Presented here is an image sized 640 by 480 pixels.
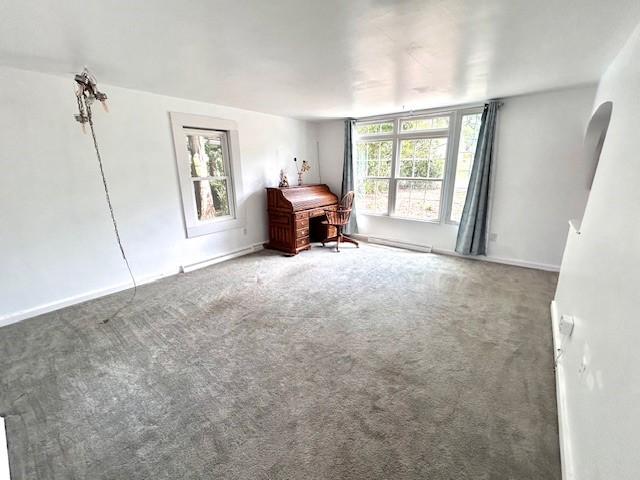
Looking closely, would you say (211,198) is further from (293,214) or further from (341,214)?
(341,214)

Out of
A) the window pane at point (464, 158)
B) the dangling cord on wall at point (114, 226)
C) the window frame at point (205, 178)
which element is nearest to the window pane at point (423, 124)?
the window pane at point (464, 158)

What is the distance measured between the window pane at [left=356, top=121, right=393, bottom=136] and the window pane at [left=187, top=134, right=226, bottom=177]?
2.47 m

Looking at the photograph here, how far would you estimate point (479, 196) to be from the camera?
3.74 metres

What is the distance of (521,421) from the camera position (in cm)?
147

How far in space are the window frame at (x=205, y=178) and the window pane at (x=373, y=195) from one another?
7.37 ft

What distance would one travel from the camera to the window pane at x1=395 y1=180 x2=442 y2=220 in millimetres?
4350

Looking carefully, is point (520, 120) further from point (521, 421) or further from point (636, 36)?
point (521, 421)

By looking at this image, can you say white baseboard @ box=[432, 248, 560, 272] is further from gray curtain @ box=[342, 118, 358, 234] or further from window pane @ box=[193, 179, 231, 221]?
window pane @ box=[193, 179, 231, 221]

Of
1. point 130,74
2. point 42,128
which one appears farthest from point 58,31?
point 42,128

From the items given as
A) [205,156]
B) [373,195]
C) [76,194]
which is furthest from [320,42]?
[373,195]

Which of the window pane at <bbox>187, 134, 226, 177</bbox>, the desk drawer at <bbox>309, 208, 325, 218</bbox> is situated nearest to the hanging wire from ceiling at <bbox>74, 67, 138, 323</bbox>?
the window pane at <bbox>187, 134, 226, 177</bbox>

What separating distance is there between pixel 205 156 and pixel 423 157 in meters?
3.36

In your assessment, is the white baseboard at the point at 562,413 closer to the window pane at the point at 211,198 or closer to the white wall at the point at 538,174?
the white wall at the point at 538,174

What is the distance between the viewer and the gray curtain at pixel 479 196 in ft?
11.7
